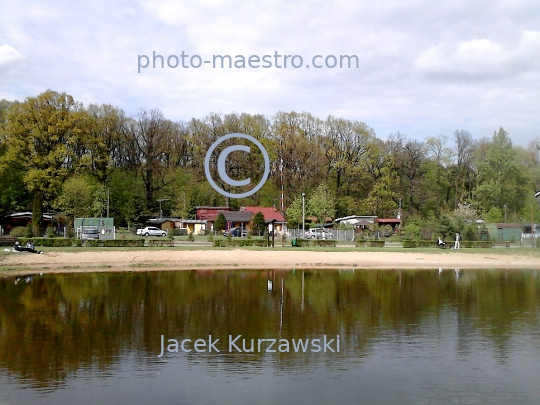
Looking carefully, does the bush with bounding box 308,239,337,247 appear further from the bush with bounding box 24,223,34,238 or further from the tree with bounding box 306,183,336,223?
the bush with bounding box 24,223,34,238

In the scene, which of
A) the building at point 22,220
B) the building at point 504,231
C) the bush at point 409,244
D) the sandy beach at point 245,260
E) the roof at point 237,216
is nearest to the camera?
the sandy beach at point 245,260

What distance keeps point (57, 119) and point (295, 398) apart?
57998 millimetres

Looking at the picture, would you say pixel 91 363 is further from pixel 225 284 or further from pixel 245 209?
pixel 245 209

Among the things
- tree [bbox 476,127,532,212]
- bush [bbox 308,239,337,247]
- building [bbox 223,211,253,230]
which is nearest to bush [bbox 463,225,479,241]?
bush [bbox 308,239,337,247]

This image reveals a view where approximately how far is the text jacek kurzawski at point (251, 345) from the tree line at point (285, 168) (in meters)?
51.7

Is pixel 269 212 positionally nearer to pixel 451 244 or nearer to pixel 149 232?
pixel 149 232

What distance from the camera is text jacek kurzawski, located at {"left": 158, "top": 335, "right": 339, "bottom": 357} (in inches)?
496

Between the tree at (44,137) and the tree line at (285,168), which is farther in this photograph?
the tree line at (285,168)

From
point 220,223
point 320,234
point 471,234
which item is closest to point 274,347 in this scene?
point 471,234

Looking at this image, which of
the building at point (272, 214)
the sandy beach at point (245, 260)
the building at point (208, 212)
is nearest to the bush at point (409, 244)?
the sandy beach at point (245, 260)

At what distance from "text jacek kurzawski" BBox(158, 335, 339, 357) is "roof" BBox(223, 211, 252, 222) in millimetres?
55966

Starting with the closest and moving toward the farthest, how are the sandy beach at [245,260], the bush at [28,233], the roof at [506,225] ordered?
the sandy beach at [245,260] → the bush at [28,233] → the roof at [506,225]

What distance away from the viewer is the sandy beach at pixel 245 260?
32094 millimetres

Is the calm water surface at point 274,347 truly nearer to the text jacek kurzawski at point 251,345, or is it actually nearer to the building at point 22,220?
the text jacek kurzawski at point 251,345
